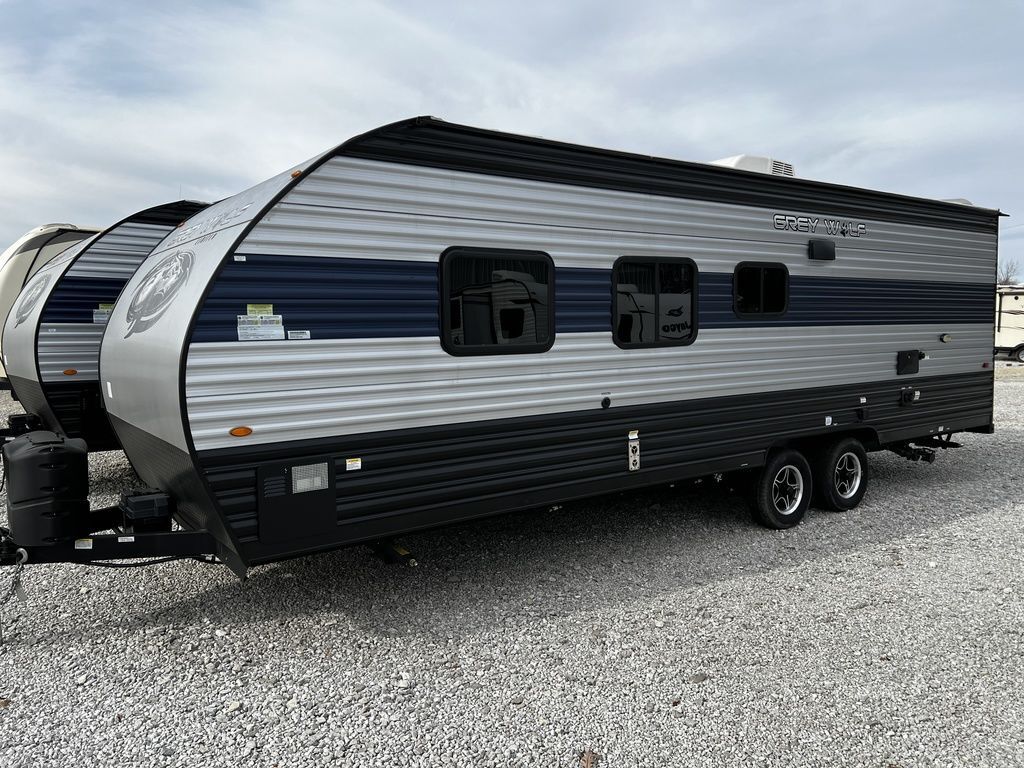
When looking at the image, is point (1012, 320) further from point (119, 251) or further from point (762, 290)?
point (119, 251)

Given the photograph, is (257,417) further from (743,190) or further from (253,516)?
(743,190)

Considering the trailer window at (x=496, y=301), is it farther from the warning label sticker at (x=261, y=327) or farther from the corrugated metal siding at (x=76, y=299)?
the corrugated metal siding at (x=76, y=299)

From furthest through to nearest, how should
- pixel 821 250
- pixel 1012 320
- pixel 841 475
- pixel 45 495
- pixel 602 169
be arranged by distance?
1. pixel 1012 320
2. pixel 841 475
3. pixel 821 250
4. pixel 602 169
5. pixel 45 495

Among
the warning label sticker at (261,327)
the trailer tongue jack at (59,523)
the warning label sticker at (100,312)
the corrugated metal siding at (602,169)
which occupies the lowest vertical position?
the trailer tongue jack at (59,523)

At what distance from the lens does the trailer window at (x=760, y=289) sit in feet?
19.0

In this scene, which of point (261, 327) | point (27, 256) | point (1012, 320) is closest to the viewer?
point (261, 327)

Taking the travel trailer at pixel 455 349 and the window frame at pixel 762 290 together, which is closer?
the travel trailer at pixel 455 349

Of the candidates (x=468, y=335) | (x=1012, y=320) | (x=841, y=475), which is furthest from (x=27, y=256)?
(x=1012, y=320)

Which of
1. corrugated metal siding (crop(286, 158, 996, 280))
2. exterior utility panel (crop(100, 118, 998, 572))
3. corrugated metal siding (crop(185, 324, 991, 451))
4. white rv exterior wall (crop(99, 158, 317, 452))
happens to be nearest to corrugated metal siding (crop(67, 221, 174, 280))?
exterior utility panel (crop(100, 118, 998, 572))

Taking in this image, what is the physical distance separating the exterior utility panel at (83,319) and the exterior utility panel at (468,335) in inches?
84.0

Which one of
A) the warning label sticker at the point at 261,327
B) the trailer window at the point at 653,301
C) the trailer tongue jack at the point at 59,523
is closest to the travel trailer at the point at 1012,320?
the trailer window at the point at 653,301

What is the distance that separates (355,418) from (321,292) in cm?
72

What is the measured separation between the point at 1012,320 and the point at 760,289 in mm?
24921

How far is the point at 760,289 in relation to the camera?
5.94 metres
